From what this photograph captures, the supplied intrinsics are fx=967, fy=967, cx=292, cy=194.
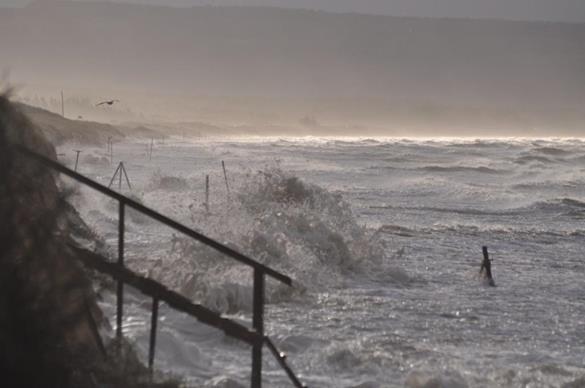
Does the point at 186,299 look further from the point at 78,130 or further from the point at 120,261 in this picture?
the point at 78,130

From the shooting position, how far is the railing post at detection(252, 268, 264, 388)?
Result: 5.67 m

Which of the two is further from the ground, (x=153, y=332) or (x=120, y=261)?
(x=120, y=261)

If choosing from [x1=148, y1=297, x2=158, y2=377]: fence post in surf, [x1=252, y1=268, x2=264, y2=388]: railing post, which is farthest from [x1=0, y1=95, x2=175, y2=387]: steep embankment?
[x1=252, y1=268, x2=264, y2=388]: railing post

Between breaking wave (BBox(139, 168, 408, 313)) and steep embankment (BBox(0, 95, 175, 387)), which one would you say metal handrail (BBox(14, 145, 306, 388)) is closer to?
steep embankment (BBox(0, 95, 175, 387))

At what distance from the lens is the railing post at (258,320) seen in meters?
5.67

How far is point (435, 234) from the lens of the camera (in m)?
22.2

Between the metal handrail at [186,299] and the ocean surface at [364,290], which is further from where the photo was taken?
the ocean surface at [364,290]

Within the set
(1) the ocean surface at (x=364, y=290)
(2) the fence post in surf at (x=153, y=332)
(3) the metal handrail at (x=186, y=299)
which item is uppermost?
(3) the metal handrail at (x=186, y=299)

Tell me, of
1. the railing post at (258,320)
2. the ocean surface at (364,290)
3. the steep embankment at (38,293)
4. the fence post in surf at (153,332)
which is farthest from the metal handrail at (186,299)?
the ocean surface at (364,290)

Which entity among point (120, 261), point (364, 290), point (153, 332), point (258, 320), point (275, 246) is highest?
point (120, 261)

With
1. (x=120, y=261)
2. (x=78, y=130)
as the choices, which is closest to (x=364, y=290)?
(x=120, y=261)

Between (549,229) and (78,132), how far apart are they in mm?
55023

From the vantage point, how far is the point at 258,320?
228 inches

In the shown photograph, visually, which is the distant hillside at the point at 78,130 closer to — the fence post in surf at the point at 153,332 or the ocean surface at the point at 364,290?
the ocean surface at the point at 364,290
